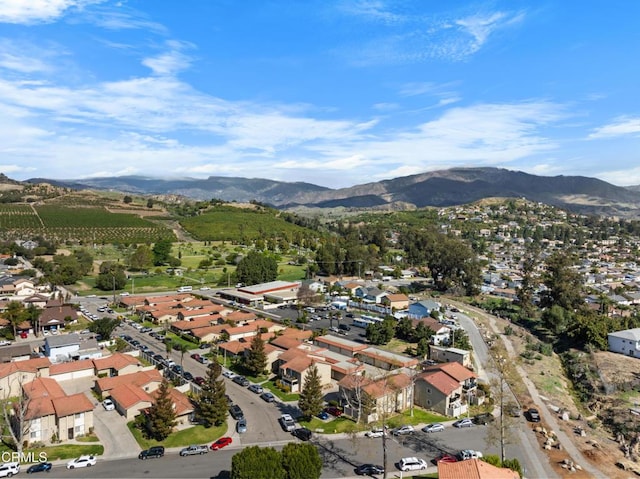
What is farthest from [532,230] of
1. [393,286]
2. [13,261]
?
[13,261]

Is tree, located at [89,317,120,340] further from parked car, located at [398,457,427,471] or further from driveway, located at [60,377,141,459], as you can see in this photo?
parked car, located at [398,457,427,471]

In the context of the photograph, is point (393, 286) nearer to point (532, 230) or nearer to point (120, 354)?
point (120, 354)

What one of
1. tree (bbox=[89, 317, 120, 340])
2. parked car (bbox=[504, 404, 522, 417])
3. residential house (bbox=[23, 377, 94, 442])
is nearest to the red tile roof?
residential house (bbox=[23, 377, 94, 442])

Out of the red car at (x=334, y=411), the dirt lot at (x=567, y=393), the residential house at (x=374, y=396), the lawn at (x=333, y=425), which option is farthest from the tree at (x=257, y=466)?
the dirt lot at (x=567, y=393)

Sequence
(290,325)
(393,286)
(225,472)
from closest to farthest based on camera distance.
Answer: (225,472)
(290,325)
(393,286)

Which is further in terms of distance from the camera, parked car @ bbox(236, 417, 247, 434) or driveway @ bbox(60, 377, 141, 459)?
parked car @ bbox(236, 417, 247, 434)

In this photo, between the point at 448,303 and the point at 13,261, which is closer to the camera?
the point at 448,303

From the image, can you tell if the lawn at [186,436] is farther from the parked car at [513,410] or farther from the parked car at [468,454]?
the parked car at [513,410]
